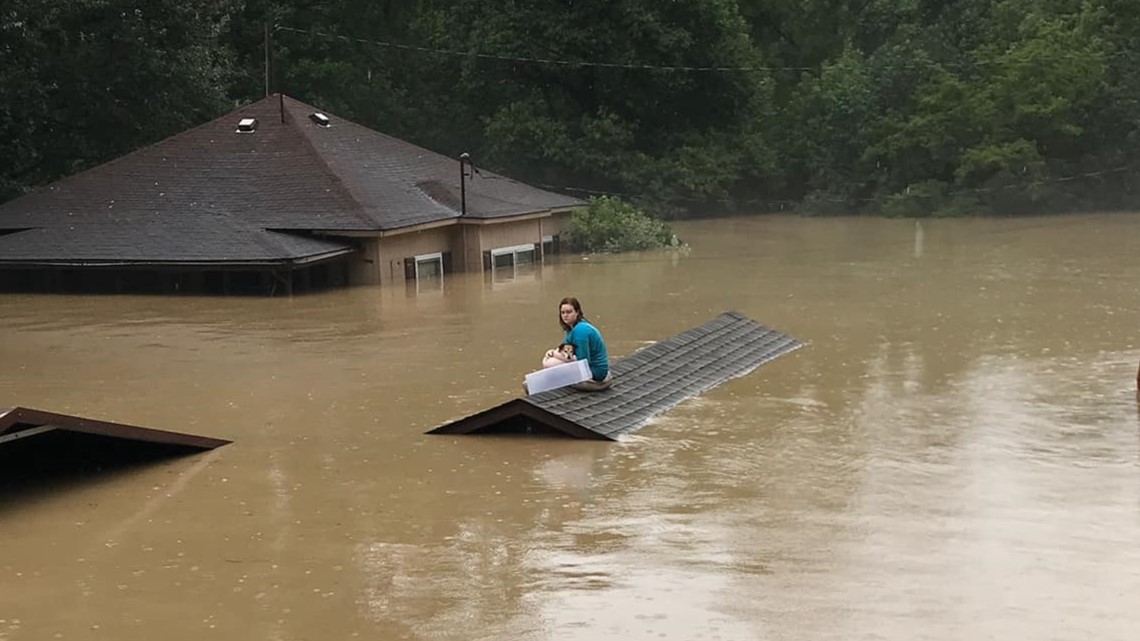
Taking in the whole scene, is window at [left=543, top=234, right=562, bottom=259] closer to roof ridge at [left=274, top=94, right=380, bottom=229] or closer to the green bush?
the green bush

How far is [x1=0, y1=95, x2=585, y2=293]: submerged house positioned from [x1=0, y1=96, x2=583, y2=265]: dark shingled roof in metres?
0.04

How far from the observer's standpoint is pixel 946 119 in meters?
58.3

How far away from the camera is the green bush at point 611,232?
4422 centimetres

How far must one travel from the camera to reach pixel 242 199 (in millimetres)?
35531

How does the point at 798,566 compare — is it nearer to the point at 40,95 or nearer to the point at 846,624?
the point at 846,624

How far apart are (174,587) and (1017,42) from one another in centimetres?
5409

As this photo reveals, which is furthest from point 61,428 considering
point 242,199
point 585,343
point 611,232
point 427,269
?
point 611,232

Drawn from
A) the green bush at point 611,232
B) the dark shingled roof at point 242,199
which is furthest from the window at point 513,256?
the green bush at point 611,232

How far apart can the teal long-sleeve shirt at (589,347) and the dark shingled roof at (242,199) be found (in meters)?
15.2

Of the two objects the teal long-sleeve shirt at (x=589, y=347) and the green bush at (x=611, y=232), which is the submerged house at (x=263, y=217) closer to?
the green bush at (x=611, y=232)

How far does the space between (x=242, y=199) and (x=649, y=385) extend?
61.1 feet

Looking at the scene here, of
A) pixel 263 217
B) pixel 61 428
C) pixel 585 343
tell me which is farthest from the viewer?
pixel 263 217

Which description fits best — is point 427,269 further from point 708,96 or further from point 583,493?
point 708,96

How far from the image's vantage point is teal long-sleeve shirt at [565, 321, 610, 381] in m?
17.3
